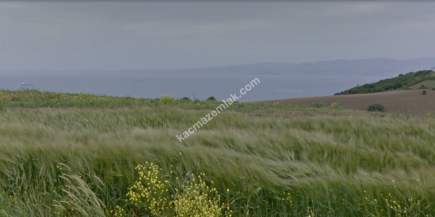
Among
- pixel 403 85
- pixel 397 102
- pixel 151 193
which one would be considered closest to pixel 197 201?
pixel 151 193

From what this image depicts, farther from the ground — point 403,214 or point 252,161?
point 252,161

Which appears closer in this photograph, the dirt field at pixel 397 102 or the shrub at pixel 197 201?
the shrub at pixel 197 201

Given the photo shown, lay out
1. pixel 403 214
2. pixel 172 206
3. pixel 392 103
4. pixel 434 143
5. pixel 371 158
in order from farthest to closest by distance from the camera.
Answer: pixel 392 103 < pixel 434 143 < pixel 371 158 < pixel 172 206 < pixel 403 214

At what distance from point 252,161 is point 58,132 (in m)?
2.21

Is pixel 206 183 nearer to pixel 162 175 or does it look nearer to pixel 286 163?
pixel 162 175

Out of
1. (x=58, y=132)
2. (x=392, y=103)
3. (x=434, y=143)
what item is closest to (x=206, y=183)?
(x=58, y=132)

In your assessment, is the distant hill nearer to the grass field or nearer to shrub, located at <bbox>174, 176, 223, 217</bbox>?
the grass field

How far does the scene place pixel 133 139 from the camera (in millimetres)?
4102

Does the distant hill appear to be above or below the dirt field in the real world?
above

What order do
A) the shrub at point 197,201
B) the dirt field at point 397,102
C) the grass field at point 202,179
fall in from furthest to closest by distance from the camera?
the dirt field at point 397,102 → the grass field at point 202,179 → the shrub at point 197,201

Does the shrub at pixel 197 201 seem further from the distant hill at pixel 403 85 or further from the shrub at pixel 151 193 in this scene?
the distant hill at pixel 403 85

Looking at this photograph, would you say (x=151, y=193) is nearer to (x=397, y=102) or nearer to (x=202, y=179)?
(x=202, y=179)

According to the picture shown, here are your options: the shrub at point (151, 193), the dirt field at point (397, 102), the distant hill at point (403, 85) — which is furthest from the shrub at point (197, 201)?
the distant hill at point (403, 85)

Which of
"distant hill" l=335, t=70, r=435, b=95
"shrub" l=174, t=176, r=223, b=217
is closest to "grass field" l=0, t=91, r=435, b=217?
"shrub" l=174, t=176, r=223, b=217
